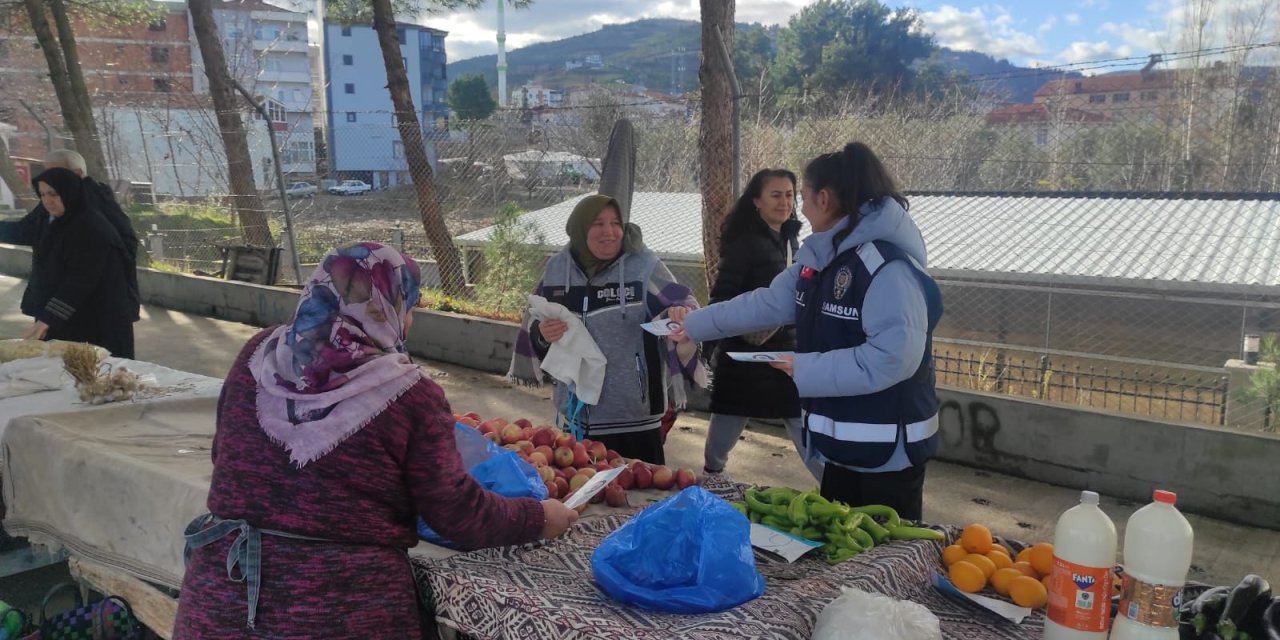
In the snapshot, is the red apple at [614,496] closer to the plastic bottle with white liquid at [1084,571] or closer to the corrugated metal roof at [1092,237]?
the plastic bottle with white liquid at [1084,571]

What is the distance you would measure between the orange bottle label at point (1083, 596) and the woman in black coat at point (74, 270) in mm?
4969

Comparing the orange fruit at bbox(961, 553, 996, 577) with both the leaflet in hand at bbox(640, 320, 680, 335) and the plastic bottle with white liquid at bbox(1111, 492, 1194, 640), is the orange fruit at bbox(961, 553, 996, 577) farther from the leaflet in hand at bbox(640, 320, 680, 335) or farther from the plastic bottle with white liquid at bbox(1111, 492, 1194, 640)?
the leaflet in hand at bbox(640, 320, 680, 335)

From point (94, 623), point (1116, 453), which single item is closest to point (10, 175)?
point (94, 623)

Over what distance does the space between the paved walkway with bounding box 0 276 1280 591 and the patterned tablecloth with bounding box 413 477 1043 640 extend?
278 centimetres

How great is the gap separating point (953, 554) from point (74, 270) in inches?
186

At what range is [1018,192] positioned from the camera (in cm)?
1425

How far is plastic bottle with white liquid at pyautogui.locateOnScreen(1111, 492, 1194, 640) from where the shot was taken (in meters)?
1.54

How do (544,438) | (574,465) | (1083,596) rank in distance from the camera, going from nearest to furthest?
(1083,596) < (574,465) < (544,438)

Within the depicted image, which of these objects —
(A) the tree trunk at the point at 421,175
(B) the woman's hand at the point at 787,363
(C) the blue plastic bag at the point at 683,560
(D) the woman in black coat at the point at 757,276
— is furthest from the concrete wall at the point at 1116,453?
(A) the tree trunk at the point at 421,175

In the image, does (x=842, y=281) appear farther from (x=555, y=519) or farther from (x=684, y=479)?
(x=555, y=519)

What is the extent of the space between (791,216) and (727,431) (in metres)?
1.12

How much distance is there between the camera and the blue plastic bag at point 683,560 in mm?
1852

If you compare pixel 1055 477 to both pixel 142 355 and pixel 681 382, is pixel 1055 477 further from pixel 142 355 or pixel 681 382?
pixel 142 355

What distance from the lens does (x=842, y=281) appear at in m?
2.59
